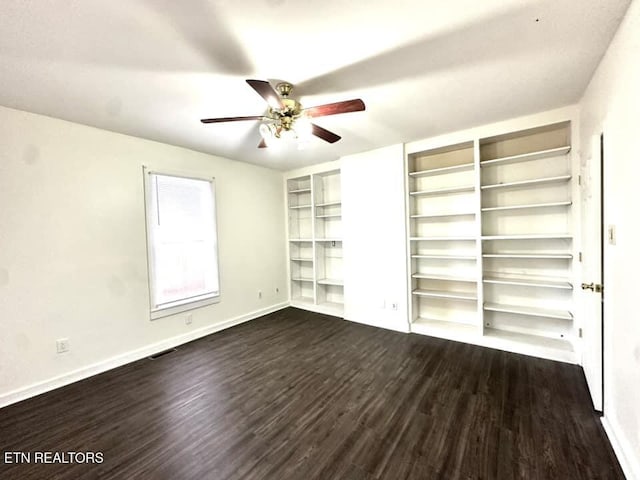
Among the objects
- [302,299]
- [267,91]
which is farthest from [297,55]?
[302,299]

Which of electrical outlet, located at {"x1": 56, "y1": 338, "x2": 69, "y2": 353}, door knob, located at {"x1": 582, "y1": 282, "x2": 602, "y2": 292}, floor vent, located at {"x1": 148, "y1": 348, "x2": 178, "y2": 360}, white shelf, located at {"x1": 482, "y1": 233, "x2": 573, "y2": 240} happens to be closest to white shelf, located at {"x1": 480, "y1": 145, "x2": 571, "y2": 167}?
white shelf, located at {"x1": 482, "y1": 233, "x2": 573, "y2": 240}

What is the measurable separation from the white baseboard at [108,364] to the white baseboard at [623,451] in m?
3.96

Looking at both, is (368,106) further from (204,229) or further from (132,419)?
(132,419)

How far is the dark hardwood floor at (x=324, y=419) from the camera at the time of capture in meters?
1.60

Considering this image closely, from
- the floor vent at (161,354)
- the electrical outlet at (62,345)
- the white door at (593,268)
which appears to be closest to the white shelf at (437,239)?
the white door at (593,268)

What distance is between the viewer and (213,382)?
2.56m

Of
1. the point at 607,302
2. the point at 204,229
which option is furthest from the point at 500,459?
the point at 204,229

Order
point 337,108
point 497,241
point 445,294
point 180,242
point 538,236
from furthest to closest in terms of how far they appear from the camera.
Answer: point 180,242 < point 445,294 < point 497,241 < point 538,236 < point 337,108

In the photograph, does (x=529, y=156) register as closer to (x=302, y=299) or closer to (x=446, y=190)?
(x=446, y=190)

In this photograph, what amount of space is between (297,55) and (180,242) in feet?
9.07

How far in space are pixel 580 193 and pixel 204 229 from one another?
4.33 m

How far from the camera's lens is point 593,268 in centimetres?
205

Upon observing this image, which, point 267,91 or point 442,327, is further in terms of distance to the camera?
point 442,327

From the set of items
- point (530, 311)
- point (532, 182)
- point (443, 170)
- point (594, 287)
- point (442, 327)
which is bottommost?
→ point (442, 327)
